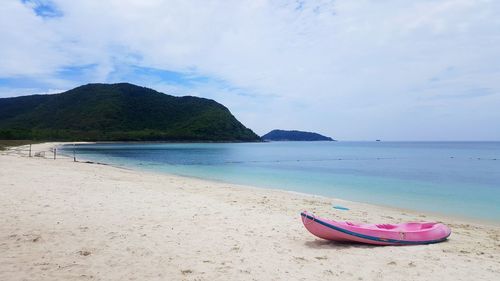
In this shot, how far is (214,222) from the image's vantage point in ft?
31.6

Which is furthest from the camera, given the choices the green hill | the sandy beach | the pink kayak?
the green hill

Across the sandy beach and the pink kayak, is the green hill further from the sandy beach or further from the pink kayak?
the pink kayak

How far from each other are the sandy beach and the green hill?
4617 inches

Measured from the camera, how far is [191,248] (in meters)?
7.19

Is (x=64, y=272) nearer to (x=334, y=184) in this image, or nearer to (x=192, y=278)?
(x=192, y=278)

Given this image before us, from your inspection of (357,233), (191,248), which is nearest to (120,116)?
(191,248)

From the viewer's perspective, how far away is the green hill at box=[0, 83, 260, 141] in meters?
134

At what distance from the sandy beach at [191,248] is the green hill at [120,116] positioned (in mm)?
117263

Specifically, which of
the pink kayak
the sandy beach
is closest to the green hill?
the sandy beach

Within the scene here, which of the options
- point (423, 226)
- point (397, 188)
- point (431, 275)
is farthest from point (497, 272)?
point (397, 188)

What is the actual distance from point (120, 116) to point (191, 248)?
151m

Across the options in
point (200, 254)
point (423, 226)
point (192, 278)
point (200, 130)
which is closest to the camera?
point (192, 278)

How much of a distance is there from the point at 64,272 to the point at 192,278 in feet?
6.39

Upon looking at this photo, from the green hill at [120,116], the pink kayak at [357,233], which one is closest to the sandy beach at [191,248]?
the pink kayak at [357,233]
